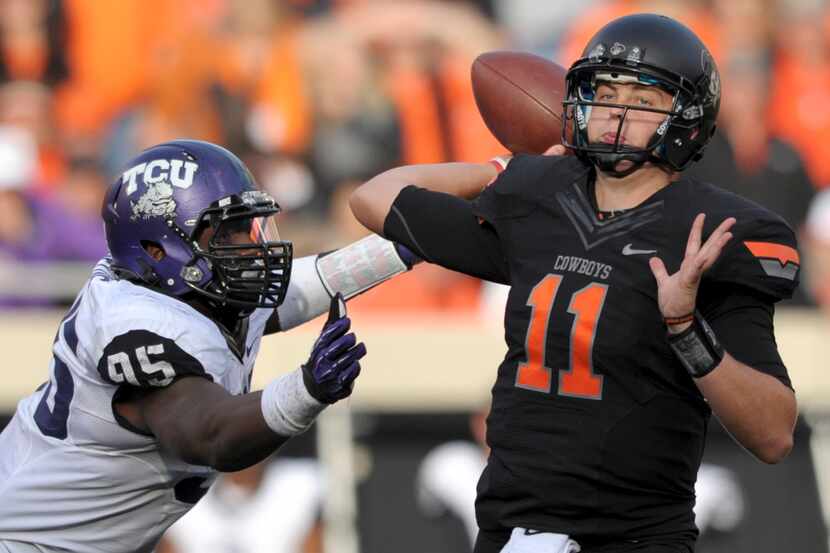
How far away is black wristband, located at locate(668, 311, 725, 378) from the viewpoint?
7.63 ft

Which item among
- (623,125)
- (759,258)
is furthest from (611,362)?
(623,125)

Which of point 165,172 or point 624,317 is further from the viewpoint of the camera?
point 165,172

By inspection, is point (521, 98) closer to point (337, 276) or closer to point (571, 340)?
point (337, 276)

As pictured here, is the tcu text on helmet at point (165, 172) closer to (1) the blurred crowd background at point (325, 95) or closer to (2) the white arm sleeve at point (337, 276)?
(2) the white arm sleeve at point (337, 276)

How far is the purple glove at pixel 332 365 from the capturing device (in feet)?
8.12

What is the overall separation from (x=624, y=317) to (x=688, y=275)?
8.8 inches

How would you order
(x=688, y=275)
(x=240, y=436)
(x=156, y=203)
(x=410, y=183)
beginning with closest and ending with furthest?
(x=688, y=275), (x=240, y=436), (x=410, y=183), (x=156, y=203)

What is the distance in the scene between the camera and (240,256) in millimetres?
2943

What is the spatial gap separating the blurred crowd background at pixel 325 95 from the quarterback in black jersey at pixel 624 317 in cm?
386

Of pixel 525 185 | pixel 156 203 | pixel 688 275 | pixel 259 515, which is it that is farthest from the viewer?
pixel 259 515

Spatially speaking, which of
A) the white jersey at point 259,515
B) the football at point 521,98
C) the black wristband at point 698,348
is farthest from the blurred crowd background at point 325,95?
the black wristband at point 698,348

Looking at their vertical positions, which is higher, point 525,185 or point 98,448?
point 525,185

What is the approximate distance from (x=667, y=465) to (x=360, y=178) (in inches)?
172

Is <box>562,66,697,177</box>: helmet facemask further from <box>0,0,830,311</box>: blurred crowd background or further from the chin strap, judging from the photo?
<box>0,0,830,311</box>: blurred crowd background
